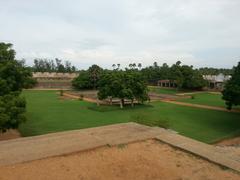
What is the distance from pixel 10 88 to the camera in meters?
15.9

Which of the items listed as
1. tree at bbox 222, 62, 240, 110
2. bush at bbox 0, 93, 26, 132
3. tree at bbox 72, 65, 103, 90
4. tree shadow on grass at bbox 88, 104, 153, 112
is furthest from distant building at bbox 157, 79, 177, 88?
bush at bbox 0, 93, 26, 132

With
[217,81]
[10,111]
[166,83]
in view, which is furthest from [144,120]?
[166,83]

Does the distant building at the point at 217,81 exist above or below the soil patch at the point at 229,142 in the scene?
above

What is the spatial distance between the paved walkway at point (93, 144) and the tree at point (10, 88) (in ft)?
16.7

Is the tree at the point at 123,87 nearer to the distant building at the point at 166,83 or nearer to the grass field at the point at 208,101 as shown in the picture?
the grass field at the point at 208,101

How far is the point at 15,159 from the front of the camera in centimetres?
652

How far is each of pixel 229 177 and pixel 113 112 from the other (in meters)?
23.5

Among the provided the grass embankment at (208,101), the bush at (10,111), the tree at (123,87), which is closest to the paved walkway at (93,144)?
the bush at (10,111)

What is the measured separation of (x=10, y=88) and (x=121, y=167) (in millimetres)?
12232

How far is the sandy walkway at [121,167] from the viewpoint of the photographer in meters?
5.58

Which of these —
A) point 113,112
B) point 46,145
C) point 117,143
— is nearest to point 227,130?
point 113,112

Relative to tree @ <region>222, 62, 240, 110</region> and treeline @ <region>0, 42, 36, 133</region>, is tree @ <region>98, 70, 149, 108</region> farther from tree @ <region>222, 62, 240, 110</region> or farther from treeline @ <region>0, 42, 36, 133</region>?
treeline @ <region>0, 42, 36, 133</region>

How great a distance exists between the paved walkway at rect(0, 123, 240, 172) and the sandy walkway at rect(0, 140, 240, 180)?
0.32 metres

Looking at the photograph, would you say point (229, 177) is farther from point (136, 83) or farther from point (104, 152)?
point (136, 83)
